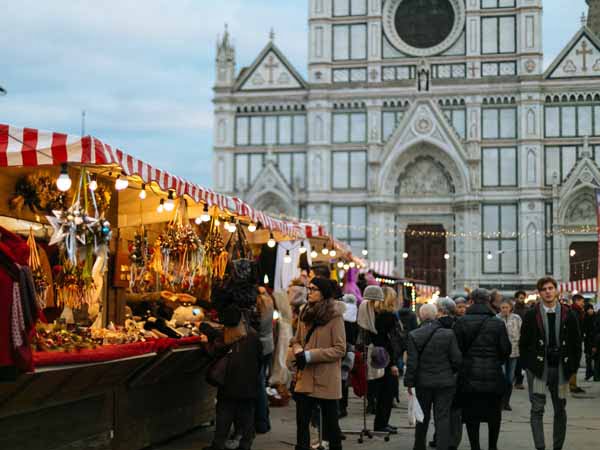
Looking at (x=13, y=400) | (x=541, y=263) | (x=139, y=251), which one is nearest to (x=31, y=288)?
(x=13, y=400)

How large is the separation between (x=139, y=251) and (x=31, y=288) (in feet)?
17.0

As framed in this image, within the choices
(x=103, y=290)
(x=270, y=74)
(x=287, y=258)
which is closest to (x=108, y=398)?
(x=103, y=290)

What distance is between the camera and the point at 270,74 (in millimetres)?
43531

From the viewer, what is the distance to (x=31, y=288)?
6633 mm

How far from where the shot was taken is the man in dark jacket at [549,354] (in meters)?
9.71

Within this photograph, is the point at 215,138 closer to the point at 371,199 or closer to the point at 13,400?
the point at 371,199

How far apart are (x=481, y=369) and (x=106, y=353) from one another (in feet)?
12.3

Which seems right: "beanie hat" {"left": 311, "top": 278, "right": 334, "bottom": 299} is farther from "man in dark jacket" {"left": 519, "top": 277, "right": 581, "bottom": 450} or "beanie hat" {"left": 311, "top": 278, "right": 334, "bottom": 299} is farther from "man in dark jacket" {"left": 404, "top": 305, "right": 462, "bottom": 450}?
"man in dark jacket" {"left": 519, "top": 277, "right": 581, "bottom": 450}

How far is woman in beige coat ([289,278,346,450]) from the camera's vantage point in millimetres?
8633

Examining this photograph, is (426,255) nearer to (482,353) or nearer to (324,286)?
(482,353)

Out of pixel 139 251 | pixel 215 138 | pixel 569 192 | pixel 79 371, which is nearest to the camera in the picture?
pixel 79 371

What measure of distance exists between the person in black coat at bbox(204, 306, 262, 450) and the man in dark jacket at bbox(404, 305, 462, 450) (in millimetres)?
1523

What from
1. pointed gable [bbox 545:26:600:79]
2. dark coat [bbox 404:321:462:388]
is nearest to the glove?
dark coat [bbox 404:321:462:388]

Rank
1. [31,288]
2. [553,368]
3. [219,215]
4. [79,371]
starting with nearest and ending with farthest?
[31,288], [79,371], [553,368], [219,215]
